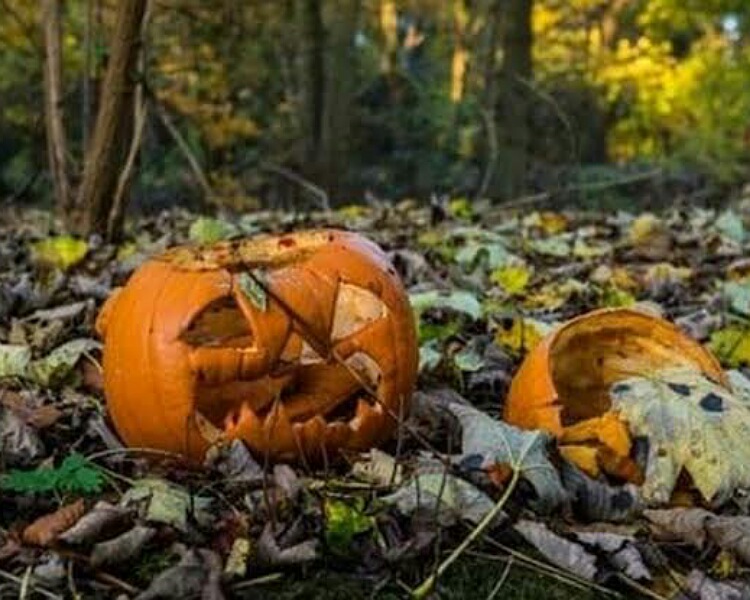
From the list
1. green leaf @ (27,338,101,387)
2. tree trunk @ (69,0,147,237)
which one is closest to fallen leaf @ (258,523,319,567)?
green leaf @ (27,338,101,387)

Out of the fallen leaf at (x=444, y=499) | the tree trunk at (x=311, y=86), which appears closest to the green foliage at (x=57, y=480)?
the fallen leaf at (x=444, y=499)

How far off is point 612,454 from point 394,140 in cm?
1578

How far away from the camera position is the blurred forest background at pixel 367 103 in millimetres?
6211

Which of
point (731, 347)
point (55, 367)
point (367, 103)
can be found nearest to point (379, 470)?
point (55, 367)

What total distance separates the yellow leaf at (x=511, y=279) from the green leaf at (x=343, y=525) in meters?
2.12

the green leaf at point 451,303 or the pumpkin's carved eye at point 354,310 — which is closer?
the pumpkin's carved eye at point 354,310

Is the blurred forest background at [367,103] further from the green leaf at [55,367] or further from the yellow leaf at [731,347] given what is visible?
the yellow leaf at [731,347]

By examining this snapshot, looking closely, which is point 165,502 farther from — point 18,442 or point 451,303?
point 451,303

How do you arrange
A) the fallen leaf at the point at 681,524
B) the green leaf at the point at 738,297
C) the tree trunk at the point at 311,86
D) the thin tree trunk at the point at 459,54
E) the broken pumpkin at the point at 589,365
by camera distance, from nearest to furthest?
the fallen leaf at the point at 681,524, the broken pumpkin at the point at 589,365, the green leaf at the point at 738,297, the tree trunk at the point at 311,86, the thin tree trunk at the point at 459,54

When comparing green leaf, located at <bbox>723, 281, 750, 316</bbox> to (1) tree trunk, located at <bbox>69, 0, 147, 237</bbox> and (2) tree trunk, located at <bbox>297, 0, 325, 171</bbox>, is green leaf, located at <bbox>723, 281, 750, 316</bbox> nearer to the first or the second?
(1) tree trunk, located at <bbox>69, 0, 147, 237</bbox>

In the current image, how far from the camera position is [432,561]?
2209 mm

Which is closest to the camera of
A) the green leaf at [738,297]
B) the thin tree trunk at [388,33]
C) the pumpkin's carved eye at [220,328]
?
the pumpkin's carved eye at [220,328]

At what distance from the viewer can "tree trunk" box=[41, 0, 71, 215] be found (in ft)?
18.3

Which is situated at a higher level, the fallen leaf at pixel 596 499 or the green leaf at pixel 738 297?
the fallen leaf at pixel 596 499
